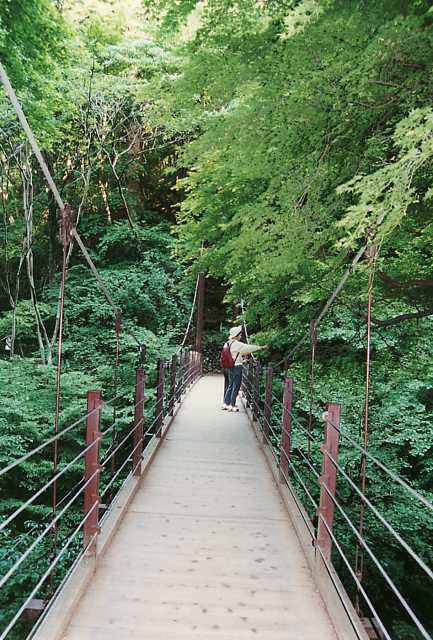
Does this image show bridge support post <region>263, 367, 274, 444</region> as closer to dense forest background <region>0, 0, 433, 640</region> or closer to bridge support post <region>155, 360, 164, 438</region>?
dense forest background <region>0, 0, 433, 640</region>

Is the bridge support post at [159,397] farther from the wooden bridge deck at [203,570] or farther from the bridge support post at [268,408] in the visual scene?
the bridge support post at [268,408]

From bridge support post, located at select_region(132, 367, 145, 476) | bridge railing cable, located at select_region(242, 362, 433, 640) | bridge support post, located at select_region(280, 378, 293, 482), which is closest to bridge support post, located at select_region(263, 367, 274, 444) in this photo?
bridge railing cable, located at select_region(242, 362, 433, 640)

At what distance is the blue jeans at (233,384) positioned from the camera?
720cm

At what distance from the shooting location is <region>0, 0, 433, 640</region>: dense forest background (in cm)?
299

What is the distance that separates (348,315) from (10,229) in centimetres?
1025

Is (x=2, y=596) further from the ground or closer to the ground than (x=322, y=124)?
closer to the ground

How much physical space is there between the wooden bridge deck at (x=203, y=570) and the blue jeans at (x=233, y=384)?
300 centimetres

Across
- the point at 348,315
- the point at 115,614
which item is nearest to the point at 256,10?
the point at 115,614

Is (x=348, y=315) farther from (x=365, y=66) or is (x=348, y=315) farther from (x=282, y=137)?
(x=365, y=66)

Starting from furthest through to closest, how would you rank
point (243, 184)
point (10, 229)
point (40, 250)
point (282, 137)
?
1. point (40, 250)
2. point (10, 229)
3. point (243, 184)
4. point (282, 137)

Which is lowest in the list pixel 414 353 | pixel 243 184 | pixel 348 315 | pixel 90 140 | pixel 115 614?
pixel 115 614

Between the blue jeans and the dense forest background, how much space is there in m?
0.83

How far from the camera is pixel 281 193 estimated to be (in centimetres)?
388

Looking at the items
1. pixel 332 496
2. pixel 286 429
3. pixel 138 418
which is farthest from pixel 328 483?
pixel 138 418
